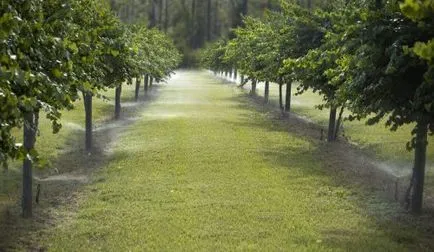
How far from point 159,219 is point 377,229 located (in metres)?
3.71

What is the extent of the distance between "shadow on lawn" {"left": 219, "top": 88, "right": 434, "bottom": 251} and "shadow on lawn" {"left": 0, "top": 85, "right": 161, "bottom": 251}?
15.2 feet

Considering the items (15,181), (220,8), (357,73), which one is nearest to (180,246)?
(357,73)

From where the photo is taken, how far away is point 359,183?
13016mm

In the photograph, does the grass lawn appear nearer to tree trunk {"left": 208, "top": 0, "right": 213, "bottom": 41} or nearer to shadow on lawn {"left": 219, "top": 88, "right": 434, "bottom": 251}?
shadow on lawn {"left": 219, "top": 88, "right": 434, "bottom": 251}

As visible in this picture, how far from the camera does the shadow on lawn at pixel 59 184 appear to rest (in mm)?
9594

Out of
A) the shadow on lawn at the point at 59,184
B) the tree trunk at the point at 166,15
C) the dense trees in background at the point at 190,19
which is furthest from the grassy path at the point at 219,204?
the tree trunk at the point at 166,15

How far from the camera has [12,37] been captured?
5066 millimetres

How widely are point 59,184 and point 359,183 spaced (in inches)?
266

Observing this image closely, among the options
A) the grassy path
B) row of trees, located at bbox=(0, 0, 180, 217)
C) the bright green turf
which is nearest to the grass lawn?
the bright green turf

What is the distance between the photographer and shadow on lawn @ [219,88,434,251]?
9.36 m

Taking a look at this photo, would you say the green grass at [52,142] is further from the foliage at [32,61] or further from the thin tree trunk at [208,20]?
the thin tree trunk at [208,20]

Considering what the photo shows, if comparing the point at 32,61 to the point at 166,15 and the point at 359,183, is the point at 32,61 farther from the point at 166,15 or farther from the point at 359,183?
the point at 166,15

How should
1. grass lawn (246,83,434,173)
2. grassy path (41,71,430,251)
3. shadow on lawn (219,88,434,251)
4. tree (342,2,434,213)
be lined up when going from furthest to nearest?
grass lawn (246,83,434,173), shadow on lawn (219,88,434,251), grassy path (41,71,430,251), tree (342,2,434,213)

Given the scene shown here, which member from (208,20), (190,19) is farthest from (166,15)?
(208,20)
